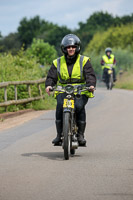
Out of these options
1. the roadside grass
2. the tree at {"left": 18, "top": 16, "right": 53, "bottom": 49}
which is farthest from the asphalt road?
the tree at {"left": 18, "top": 16, "right": 53, "bottom": 49}

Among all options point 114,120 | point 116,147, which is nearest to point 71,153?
point 116,147

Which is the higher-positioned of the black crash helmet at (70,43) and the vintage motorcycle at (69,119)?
the black crash helmet at (70,43)

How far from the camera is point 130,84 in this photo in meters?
37.1

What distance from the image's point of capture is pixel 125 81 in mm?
39406

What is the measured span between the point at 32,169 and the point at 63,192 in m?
1.66

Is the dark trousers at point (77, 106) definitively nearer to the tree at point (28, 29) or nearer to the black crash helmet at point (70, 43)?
the black crash helmet at point (70, 43)

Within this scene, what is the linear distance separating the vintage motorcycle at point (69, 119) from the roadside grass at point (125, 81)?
2655 centimetres

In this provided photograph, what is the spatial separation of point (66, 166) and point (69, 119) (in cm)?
96

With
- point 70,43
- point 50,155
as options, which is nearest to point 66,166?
point 50,155

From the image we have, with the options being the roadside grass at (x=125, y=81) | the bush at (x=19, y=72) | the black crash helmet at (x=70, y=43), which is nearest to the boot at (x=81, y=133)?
the black crash helmet at (x=70, y=43)

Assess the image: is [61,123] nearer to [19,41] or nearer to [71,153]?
[71,153]

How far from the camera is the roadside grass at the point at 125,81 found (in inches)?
1460

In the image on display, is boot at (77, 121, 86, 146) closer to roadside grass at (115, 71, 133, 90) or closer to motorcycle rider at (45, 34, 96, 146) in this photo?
motorcycle rider at (45, 34, 96, 146)

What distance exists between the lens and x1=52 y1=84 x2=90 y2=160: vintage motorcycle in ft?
28.9
